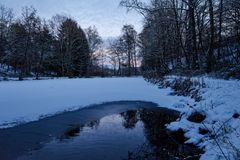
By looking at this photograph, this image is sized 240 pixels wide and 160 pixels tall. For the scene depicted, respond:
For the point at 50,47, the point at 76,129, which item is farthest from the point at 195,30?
the point at 50,47

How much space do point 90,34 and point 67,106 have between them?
38377 millimetres

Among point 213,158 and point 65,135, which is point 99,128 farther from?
point 213,158

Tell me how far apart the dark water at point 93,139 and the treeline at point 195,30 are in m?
8.94

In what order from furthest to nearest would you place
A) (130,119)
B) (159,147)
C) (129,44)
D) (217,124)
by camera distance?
1. (129,44)
2. (130,119)
3. (217,124)
4. (159,147)

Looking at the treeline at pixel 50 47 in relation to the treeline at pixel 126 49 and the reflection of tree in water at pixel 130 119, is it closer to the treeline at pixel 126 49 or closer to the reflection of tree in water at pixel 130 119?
the treeline at pixel 126 49

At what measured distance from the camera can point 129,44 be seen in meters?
49.6

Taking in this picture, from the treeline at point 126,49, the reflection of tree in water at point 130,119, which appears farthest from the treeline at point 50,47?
the reflection of tree in water at point 130,119

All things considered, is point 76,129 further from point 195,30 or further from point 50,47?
point 50,47

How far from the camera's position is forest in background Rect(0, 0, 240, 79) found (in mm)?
18225

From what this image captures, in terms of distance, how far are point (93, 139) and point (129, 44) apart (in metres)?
44.7

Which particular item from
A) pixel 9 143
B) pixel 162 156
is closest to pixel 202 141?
pixel 162 156

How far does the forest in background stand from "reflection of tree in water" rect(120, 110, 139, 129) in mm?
5713

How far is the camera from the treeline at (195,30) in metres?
15.2

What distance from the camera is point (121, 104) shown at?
1181cm
